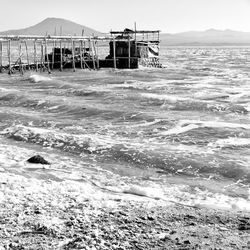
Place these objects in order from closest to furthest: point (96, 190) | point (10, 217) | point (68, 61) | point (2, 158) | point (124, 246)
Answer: point (124, 246) → point (10, 217) → point (96, 190) → point (2, 158) → point (68, 61)

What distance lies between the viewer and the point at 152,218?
6789 mm

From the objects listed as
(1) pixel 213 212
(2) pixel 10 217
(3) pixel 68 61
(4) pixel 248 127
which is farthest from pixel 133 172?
(3) pixel 68 61

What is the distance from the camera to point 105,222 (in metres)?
6.57

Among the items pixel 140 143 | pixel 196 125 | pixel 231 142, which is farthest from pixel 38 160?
pixel 196 125

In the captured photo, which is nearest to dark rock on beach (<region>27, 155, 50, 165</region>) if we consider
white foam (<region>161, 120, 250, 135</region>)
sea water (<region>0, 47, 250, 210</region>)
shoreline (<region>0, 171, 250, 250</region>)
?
sea water (<region>0, 47, 250, 210</region>)

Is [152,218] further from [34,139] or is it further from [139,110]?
[139,110]

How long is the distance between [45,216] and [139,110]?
39.5ft

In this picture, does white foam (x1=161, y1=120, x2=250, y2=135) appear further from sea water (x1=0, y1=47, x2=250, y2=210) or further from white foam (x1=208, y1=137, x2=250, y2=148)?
white foam (x1=208, y1=137, x2=250, y2=148)

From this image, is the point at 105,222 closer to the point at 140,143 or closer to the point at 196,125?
the point at 140,143

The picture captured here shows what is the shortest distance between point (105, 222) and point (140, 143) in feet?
19.6

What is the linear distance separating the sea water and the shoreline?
650mm

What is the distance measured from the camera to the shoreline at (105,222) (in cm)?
587

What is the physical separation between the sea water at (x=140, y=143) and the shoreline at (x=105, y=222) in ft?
2.13

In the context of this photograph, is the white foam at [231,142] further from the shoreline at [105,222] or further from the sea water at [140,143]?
the shoreline at [105,222]
